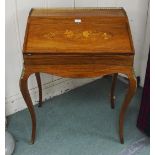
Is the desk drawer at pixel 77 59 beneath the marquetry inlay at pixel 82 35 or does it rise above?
beneath

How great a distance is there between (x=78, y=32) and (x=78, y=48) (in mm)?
128

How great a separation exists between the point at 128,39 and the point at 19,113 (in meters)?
0.89

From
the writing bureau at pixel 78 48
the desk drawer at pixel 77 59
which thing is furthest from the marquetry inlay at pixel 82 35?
the desk drawer at pixel 77 59

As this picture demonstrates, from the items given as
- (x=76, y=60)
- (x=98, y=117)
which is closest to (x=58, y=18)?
(x=76, y=60)

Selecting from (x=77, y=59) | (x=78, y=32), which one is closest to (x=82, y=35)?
(x=78, y=32)

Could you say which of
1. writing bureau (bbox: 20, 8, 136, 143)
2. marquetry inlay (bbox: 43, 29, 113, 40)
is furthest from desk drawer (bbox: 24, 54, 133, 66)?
marquetry inlay (bbox: 43, 29, 113, 40)

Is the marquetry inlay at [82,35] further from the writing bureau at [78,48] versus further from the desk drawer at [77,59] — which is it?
the desk drawer at [77,59]

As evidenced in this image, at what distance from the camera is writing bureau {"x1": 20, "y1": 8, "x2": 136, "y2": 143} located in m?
1.42

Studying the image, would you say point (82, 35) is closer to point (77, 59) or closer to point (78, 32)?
point (78, 32)

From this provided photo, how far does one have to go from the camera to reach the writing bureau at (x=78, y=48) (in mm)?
1418

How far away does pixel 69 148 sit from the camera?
1729 mm

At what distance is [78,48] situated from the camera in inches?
56.2

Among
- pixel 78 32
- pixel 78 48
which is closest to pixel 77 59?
pixel 78 48

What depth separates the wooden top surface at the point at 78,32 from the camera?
1430 mm
